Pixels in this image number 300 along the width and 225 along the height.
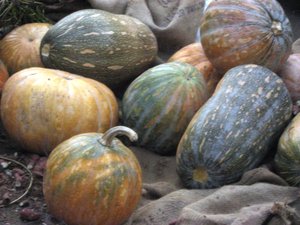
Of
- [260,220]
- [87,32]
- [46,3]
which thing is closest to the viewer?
[260,220]

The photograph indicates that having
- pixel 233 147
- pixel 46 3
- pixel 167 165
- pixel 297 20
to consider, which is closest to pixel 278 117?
pixel 233 147

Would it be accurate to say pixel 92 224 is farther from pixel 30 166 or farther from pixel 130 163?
pixel 30 166

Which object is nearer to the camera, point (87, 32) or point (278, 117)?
point (278, 117)

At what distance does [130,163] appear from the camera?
290 cm

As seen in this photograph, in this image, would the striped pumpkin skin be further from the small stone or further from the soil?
the small stone

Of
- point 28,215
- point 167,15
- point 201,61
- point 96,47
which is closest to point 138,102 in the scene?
point 96,47

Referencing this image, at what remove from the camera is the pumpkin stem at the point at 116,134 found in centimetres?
278

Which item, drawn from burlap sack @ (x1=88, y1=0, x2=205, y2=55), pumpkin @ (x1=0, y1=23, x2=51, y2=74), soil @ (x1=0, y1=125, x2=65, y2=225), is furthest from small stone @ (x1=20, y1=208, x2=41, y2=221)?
burlap sack @ (x1=88, y1=0, x2=205, y2=55)

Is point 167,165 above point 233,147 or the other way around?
the other way around

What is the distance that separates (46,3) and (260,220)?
2571 mm

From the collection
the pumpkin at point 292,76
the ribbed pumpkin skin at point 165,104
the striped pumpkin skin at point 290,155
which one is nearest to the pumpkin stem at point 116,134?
the ribbed pumpkin skin at point 165,104

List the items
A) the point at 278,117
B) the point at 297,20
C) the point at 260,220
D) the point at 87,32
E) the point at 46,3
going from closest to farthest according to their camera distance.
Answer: the point at 260,220
the point at 278,117
the point at 87,32
the point at 46,3
the point at 297,20

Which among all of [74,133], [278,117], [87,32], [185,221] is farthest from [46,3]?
[185,221]

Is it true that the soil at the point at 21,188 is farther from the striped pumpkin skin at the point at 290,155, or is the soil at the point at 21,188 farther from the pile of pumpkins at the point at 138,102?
the striped pumpkin skin at the point at 290,155
